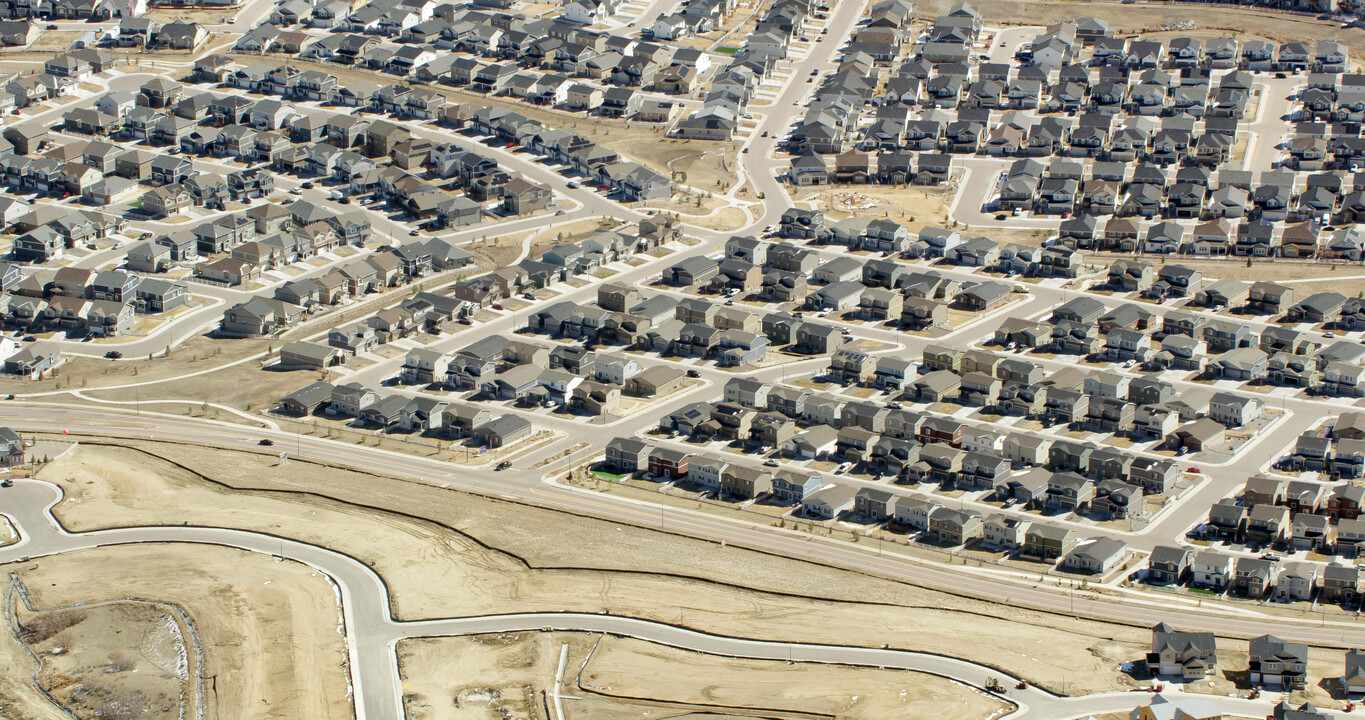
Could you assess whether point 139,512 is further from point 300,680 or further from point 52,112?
point 52,112

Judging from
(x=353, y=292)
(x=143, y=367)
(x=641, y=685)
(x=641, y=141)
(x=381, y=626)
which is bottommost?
(x=381, y=626)

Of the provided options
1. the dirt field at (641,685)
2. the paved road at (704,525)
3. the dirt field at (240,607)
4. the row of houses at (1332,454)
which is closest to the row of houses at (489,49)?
the paved road at (704,525)

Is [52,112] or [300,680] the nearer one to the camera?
[300,680]

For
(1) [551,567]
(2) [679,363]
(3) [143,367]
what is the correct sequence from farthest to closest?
(2) [679,363] → (3) [143,367] → (1) [551,567]

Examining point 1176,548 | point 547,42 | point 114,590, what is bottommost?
point 114,590

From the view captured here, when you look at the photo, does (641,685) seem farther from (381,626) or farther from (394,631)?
(381,626)

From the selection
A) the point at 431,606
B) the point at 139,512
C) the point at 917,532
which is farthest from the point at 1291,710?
the point at 139,512

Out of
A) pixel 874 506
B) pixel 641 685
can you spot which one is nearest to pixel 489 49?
pixel 874 506
